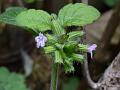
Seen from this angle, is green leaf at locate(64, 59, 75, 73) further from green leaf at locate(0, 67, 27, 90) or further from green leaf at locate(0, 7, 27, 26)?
green leaf at locate(0, 67, 27, 90)

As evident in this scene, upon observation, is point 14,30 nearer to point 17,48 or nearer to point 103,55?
point 17,48

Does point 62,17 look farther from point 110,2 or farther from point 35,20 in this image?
point 110,2

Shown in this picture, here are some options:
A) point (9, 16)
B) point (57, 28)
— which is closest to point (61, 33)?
point (57, 28)

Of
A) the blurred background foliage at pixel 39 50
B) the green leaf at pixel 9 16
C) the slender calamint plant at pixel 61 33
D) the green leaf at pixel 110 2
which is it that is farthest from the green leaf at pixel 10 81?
the green leaf at pixel 110 2

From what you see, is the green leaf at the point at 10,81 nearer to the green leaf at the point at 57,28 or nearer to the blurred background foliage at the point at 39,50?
the blurred background foliage at the point at 39,50

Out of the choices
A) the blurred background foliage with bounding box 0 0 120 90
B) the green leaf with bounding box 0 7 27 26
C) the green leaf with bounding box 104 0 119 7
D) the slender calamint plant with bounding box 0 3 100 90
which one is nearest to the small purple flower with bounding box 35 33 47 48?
the slender calamint plant with bounding box 0 3 100 90

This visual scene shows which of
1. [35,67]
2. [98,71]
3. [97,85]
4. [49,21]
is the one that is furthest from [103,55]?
[49,21]
